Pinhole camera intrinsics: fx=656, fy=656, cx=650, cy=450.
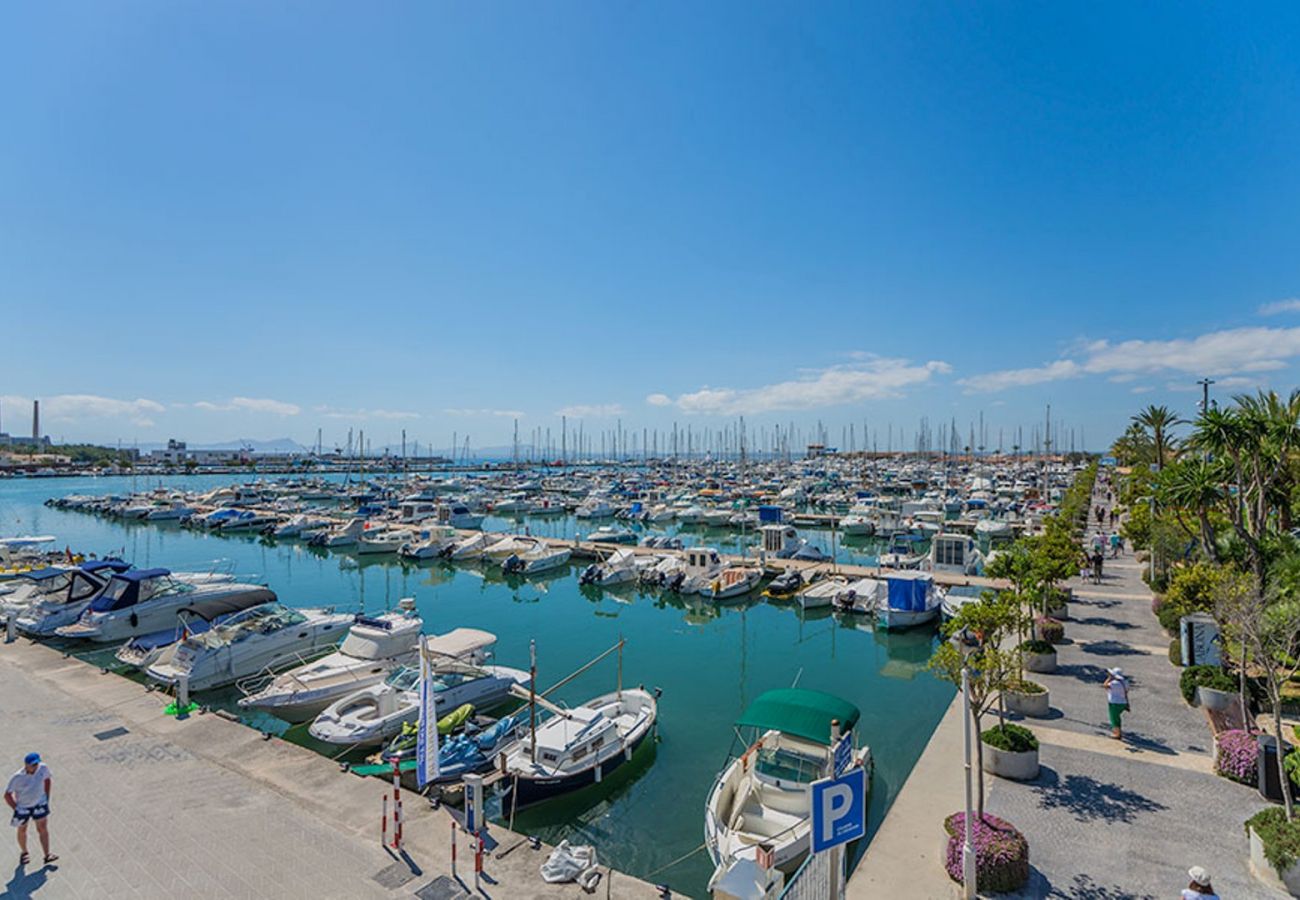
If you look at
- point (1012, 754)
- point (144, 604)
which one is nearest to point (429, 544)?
point (144, 604)

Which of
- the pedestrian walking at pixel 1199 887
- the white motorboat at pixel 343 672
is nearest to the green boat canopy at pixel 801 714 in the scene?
the pedestrian walking at pixel 1199 887

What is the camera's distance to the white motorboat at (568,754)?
15.0m

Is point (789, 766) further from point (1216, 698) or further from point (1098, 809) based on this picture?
point (1216, 698)

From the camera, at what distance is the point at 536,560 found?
1827 inches

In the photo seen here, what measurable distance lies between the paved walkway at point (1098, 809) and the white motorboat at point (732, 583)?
19436 millimetres

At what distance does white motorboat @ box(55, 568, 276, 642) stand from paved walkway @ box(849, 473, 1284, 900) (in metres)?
27.4

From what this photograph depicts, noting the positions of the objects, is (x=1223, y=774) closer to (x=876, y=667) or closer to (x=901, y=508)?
(x=876, y=667)

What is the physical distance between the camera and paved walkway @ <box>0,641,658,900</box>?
394 inches

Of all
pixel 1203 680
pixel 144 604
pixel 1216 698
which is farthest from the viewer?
pixel 144 604

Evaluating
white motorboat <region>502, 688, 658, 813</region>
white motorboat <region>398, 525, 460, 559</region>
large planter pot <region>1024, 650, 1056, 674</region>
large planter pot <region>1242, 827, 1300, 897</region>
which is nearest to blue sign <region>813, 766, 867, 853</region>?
large planter pot <region>1242, 827, 1300, 897</region>

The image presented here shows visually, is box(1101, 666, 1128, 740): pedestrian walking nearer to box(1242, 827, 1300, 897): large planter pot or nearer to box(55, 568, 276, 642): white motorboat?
box(1242, 827, 1300, 897): large planter pot

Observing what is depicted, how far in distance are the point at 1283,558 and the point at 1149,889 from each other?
15.1m

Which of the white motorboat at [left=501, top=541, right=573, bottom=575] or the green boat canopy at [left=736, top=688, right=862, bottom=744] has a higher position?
the green boat canopy at [left=736, top=688, right=862, bottom=744]

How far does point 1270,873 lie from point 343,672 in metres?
23.0
